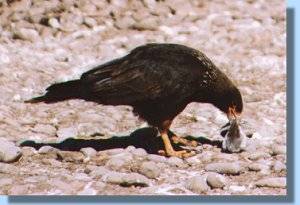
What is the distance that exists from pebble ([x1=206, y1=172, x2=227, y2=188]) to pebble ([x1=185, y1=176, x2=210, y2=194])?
20mm

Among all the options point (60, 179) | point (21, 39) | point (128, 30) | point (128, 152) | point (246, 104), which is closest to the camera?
point (60, 179)

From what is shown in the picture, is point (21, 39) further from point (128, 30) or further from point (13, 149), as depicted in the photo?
point (13, 149)

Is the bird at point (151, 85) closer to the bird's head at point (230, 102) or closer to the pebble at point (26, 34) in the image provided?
the bird's head at point (230, 102)

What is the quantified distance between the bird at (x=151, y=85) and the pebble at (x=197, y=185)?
13.2 inches

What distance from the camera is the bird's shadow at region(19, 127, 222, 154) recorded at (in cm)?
378

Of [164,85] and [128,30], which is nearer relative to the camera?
[164,85]

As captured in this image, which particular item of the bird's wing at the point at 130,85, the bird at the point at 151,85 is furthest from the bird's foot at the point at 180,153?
the bird's wing at the point at 130,85

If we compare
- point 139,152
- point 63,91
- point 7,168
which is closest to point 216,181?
point 139,152

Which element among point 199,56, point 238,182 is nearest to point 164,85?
point 199,56

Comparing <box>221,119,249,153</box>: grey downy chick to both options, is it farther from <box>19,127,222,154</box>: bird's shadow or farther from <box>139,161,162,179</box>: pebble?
<box>139,161,162,179</box>: pebble

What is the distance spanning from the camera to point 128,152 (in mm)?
3695

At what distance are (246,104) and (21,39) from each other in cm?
138

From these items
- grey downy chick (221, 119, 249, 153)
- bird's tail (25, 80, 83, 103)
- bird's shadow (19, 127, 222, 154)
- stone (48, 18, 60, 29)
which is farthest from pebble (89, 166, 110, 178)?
stone (48, 18, 60, 29)

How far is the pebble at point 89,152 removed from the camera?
369 centimetres
